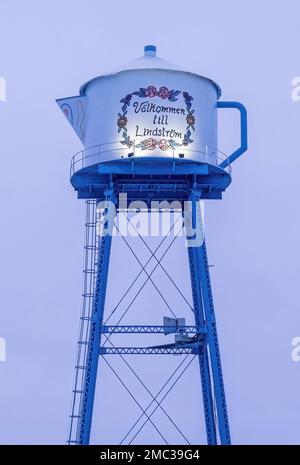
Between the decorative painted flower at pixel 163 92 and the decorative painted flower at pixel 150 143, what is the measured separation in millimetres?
1599

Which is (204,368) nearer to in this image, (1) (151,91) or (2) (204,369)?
(2) (204,369)

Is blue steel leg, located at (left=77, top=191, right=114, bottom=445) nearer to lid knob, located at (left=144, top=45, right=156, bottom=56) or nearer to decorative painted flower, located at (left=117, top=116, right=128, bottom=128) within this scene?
decorative painted flower, located at (left=117, top=116, right=128, bottom=128)

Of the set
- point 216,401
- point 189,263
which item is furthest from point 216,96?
point 216,401

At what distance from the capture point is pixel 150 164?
150 ft

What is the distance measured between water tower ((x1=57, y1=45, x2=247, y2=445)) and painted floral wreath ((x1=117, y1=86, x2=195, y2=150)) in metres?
0.04

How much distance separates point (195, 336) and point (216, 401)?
9.47 feet

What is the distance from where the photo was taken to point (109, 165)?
45719 millimetres

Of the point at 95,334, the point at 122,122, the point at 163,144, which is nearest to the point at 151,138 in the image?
the point at 163,144

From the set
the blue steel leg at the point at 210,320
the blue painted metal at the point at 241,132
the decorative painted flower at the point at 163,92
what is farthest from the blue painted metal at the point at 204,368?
the decorative painted flower at the point at 163,92

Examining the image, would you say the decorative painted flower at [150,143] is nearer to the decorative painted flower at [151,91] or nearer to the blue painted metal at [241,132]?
the decorative painted flower at [151,91]

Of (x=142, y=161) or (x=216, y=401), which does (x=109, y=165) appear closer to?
(x=142, y=161)

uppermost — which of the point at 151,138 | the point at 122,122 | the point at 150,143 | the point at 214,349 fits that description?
the point at 122,122

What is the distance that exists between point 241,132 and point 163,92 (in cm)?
407
